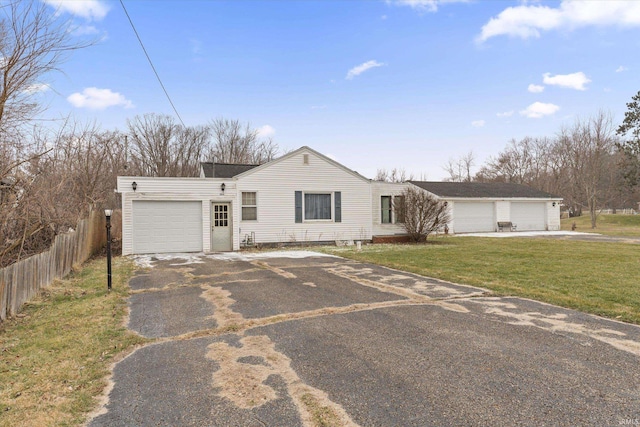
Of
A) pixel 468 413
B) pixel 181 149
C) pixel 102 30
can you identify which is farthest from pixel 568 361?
pixel 181 149

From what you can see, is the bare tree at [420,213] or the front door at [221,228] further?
the bare tree at [420,213]

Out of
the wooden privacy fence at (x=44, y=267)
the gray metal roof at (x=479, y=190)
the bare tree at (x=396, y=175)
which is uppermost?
the bare tree at (x=396, y=175)

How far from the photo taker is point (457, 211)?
77.2ft

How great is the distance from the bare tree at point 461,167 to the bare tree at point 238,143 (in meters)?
24.4

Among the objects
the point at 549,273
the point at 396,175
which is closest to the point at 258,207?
the point at 549,273

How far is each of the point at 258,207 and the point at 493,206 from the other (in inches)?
671

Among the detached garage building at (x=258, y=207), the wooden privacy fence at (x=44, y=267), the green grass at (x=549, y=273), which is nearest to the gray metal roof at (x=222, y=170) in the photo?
the detached garage building at (x=258, y=207)

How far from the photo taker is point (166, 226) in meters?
13.8

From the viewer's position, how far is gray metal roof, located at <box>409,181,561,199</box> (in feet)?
78.2

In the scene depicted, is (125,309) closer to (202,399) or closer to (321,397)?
(202,399)

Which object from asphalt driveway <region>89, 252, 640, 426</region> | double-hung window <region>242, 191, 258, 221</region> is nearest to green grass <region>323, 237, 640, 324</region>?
asphalt driveway <region>89, 252, 640, 426</region>

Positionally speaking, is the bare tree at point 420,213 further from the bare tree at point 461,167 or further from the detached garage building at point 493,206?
the bare tree at point 461,167

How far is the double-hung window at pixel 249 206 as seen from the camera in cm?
1488

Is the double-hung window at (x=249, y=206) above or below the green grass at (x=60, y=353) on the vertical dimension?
above
